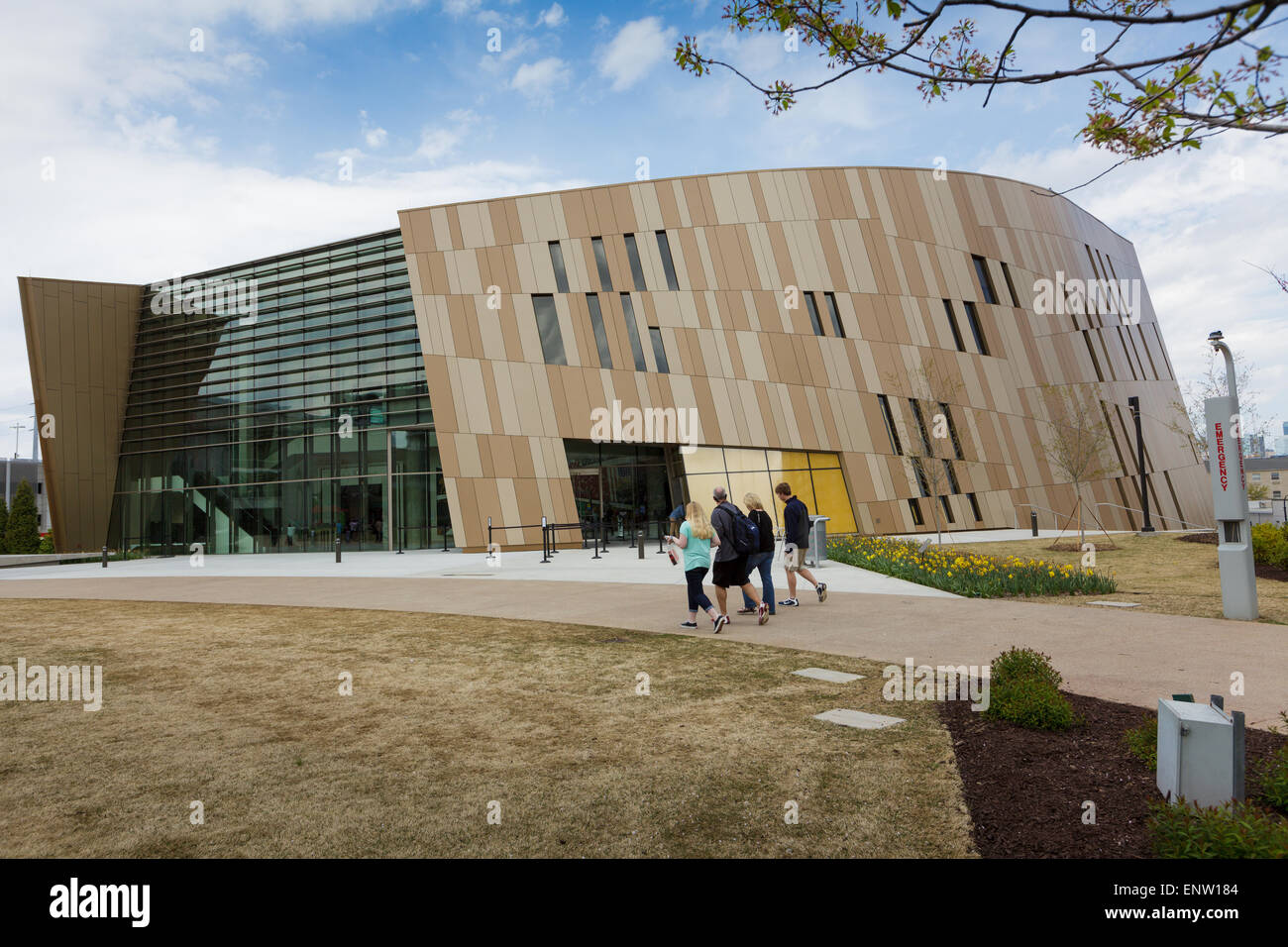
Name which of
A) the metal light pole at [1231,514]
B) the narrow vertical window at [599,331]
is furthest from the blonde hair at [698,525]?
the narrow vertical window at [599,331]

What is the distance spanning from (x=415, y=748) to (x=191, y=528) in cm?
3584

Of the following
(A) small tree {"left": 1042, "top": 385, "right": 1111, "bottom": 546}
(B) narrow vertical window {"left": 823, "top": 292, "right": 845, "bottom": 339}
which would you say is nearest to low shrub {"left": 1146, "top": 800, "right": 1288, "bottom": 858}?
(A) small tree {"left": 1042, "top": 385, "right": 1111, "bottom": 546}

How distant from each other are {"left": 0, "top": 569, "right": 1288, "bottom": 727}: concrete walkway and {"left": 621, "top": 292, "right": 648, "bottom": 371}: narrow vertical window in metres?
13.1

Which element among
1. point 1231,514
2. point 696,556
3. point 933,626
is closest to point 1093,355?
point 1231,514

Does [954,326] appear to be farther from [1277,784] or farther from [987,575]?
[1277,784]

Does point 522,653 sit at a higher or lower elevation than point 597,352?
lower

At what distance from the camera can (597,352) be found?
2802 centimetres

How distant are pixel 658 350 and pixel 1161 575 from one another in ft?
56.9

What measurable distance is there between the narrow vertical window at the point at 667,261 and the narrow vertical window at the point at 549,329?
432 centimetres

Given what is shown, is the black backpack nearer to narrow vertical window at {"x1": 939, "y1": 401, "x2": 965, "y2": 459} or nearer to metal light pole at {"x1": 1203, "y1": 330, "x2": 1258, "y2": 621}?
metal light pole at {"x1": 1203, "y1": 330, "x2": 1258, "y2": 621}

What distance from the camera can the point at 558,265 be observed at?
93.9 ft

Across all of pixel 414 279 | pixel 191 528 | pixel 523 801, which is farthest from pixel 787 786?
pixel 191 528

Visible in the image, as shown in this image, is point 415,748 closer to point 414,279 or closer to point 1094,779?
point 1094,779

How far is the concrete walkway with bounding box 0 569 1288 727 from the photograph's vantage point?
22.6 feet
